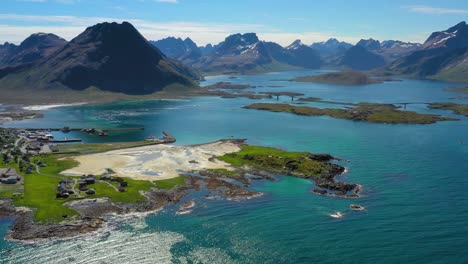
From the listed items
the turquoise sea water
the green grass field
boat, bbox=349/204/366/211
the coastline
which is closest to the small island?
the green grass field

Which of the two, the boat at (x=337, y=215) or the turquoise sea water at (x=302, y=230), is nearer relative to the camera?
the turquoise sea water at (x=302, y=230)

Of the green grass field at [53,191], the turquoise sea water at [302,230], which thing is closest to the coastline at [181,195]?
the green grass field at [53,191]

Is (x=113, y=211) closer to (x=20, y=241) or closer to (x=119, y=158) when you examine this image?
(x=20, y=241)

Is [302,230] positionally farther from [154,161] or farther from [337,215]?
[154,161]

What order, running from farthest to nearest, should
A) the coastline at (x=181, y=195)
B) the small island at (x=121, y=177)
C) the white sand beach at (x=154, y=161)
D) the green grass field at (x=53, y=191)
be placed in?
the white sand beach at (x=154, y=161), the green grass field at (x=53, y=191), the small island at (x=121, y=177), the coastline at (x=181, y=195)

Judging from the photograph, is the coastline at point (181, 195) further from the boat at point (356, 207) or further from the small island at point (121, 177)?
the boat at point (356, 207)

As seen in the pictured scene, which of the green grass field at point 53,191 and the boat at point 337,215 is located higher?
Answer: the green grass field at point 53,191

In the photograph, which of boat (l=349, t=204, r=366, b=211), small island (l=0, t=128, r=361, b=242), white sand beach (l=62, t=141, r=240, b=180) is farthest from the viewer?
white sand beach (l=62, t=141, r=240, b=180)

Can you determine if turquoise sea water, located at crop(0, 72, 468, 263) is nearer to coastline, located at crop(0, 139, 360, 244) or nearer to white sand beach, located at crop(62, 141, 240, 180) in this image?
coastline, located at crop(0, 139, 360, 244)
